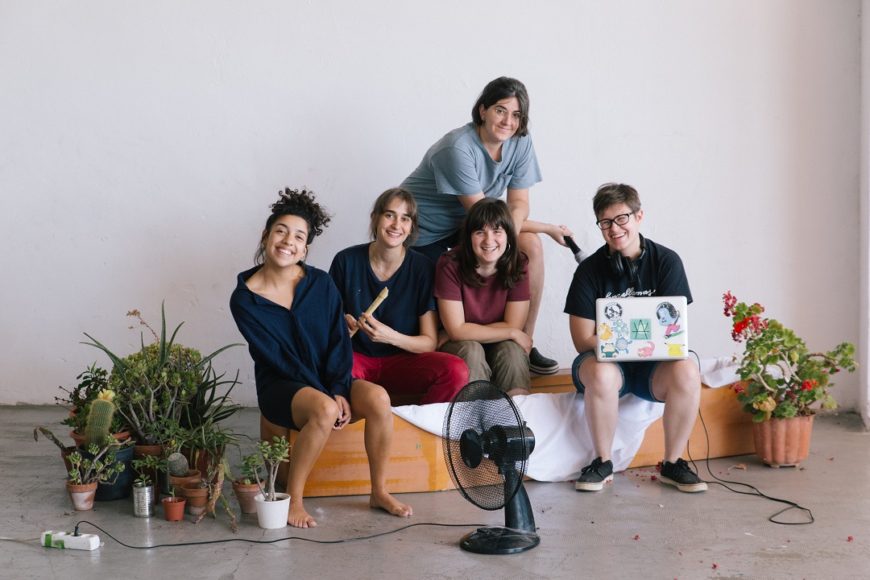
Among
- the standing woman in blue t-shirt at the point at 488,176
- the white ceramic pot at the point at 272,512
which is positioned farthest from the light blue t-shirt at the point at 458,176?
the white ceramic pot at the point at 272,512

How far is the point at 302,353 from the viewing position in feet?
11.3

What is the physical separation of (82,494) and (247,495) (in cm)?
58

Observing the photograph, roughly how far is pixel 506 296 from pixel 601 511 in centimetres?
98

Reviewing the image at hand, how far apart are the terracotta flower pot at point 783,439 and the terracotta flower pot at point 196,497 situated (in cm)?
210

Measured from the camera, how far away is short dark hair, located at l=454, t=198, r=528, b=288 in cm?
373

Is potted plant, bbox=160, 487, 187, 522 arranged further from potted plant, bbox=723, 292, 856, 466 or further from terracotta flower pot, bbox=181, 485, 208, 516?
potted plant, bbox=723, 292, 856, 466

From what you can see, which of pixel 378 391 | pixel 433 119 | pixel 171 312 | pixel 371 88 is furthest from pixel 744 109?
pixel 171 312

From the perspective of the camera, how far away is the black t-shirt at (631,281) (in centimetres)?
362

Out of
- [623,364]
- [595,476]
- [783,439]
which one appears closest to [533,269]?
[623,364]

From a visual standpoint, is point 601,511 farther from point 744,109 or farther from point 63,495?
point 744,109

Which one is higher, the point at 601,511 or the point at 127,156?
the point at 127,156

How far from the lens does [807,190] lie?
4766 millimetres

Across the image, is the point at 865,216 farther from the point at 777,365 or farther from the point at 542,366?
the point at 542,366

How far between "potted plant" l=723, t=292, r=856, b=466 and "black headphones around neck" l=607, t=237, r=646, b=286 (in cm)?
42
